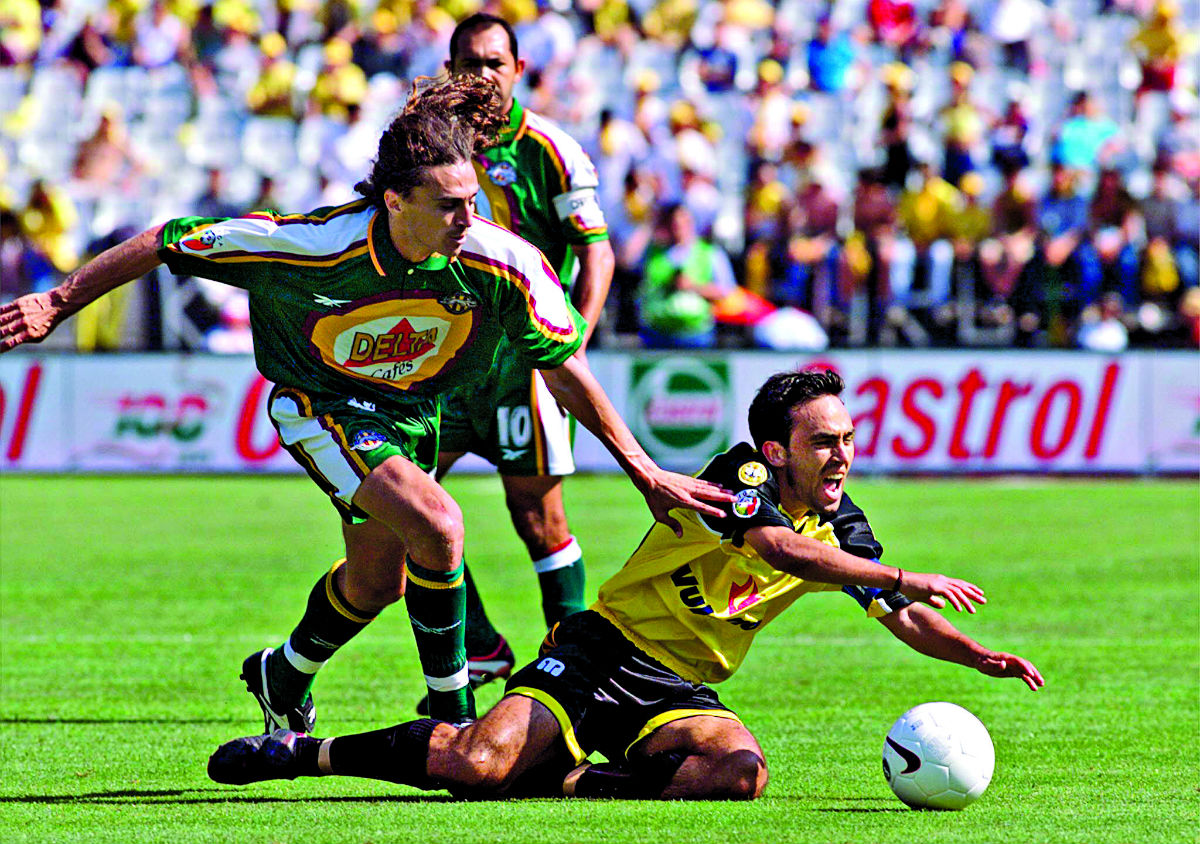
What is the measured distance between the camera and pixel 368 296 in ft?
18.5

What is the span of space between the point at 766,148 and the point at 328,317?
599 inches

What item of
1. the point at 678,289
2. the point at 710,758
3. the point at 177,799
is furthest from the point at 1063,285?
the point at 177,799

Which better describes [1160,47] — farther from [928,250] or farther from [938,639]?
[938,639]

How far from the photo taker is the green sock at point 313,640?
612cm

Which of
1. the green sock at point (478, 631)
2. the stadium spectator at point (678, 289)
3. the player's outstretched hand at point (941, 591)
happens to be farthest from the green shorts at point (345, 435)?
the stadium spectator at point (678, 289)

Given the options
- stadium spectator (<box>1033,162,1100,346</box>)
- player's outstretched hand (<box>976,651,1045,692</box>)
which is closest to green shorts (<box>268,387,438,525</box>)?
player's outstretched hand (<box>976,651,1045,692</box>)

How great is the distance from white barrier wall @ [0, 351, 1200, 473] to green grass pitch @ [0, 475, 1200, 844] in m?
1.03

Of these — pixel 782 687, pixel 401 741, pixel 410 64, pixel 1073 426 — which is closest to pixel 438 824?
pixel 401 741

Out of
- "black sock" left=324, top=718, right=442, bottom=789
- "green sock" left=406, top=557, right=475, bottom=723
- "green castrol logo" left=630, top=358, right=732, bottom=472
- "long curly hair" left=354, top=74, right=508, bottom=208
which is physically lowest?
"green castrol logo" left=630, top=358, right=732, bottom=472

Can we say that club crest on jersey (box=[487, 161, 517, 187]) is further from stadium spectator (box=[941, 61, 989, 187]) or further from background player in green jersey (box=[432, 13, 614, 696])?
stadium spectator (box=[941, 61, 989, 187])

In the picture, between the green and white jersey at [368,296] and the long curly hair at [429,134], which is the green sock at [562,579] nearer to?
the green and white jersey at [368,296]

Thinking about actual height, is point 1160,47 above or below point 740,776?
above

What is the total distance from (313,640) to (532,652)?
2.64m

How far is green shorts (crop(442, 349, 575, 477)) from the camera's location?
7.39 metres
